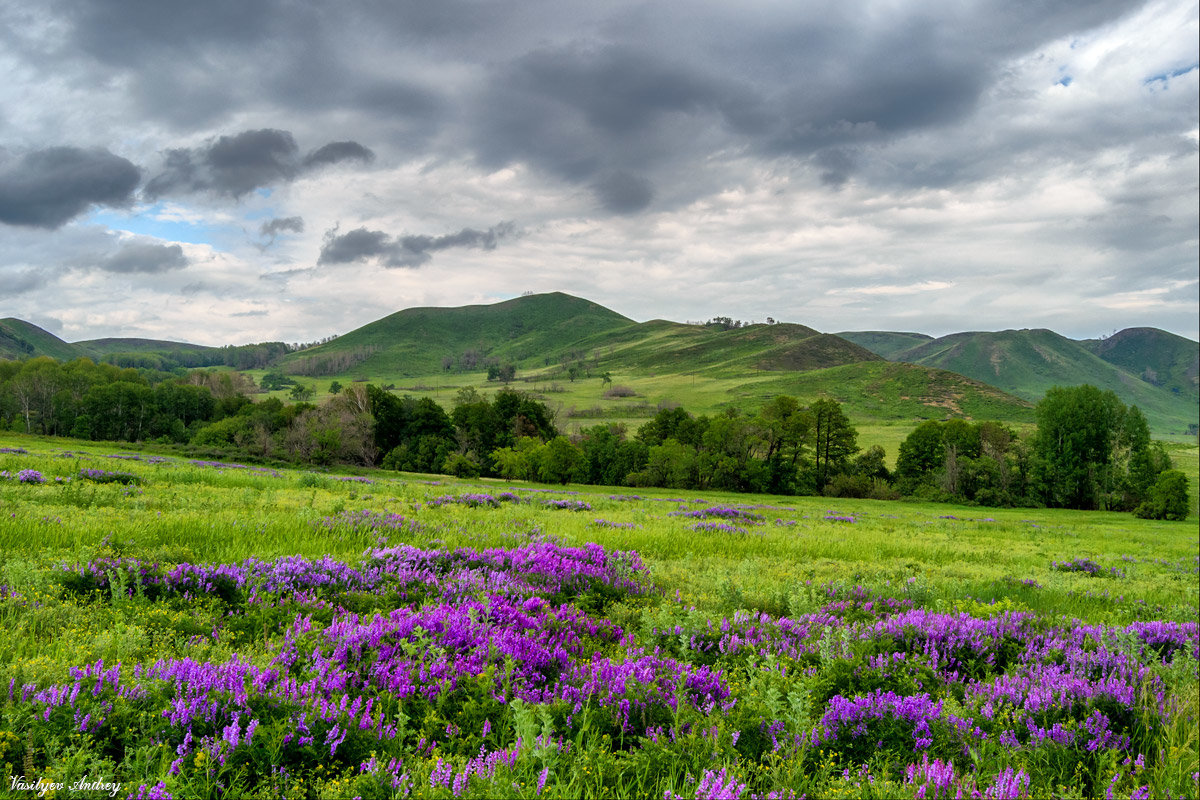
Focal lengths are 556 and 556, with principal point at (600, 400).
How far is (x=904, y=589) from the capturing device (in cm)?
770

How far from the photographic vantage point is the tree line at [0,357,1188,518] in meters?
70.7

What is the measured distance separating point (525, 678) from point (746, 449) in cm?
7300

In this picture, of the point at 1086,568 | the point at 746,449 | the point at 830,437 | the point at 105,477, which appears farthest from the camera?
the point at 830,437

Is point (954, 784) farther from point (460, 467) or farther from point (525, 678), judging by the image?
point (460, 467)

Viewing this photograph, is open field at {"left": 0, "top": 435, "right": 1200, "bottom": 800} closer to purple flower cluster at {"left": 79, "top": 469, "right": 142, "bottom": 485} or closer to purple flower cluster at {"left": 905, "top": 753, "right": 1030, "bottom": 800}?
purple flower cluster at {"left": 905, "top": 753, "right": 1030, "bottom": 800}

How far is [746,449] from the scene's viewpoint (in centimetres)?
7388

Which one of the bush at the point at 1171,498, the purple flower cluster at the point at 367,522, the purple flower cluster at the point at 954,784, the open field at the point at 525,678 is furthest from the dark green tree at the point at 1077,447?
the purple flower cluster at the point at 954,784

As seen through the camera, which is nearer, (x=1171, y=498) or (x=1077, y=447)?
(x=1171, y=498)

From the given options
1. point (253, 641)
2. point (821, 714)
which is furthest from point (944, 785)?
point (253, 641)

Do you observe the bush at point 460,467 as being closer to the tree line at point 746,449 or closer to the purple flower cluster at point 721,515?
the tree line at point 746,449

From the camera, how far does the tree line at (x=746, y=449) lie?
2783 inches

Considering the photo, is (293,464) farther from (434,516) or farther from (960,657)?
(960,657)

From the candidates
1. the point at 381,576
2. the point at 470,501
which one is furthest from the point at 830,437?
the point at 381,576

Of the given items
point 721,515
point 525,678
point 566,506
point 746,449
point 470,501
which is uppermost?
point 525,678
